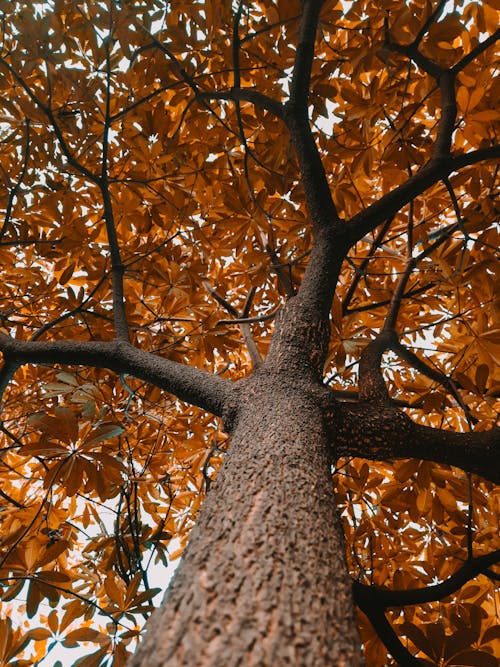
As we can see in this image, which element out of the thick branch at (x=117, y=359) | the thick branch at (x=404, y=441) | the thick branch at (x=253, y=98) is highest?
the thick branch at (x=253, y=98)

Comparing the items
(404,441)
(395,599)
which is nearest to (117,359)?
(404,441)

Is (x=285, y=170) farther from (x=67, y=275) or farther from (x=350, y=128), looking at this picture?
(x=67, y=275)

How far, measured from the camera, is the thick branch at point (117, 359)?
4.19 ft

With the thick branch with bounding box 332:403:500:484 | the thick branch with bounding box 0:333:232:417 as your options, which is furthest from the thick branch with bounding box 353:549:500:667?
the thick branch with bounding box 0:333:232:417

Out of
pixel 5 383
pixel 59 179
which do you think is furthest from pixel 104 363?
pixel 59 179

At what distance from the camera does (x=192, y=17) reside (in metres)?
1.52

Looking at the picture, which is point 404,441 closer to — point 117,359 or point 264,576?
point 264,576

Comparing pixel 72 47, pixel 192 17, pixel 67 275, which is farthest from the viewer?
pixel 67 275

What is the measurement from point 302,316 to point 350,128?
3.41ft

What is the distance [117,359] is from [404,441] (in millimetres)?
898

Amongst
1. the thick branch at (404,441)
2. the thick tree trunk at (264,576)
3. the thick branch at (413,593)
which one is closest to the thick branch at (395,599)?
the thick branch at (413,593)

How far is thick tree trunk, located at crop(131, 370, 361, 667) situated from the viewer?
46 centimetres

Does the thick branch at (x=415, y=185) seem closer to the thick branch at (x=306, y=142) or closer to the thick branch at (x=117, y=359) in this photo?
the thick branch at (x=306, y=142)

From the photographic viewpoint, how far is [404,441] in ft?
3.57
